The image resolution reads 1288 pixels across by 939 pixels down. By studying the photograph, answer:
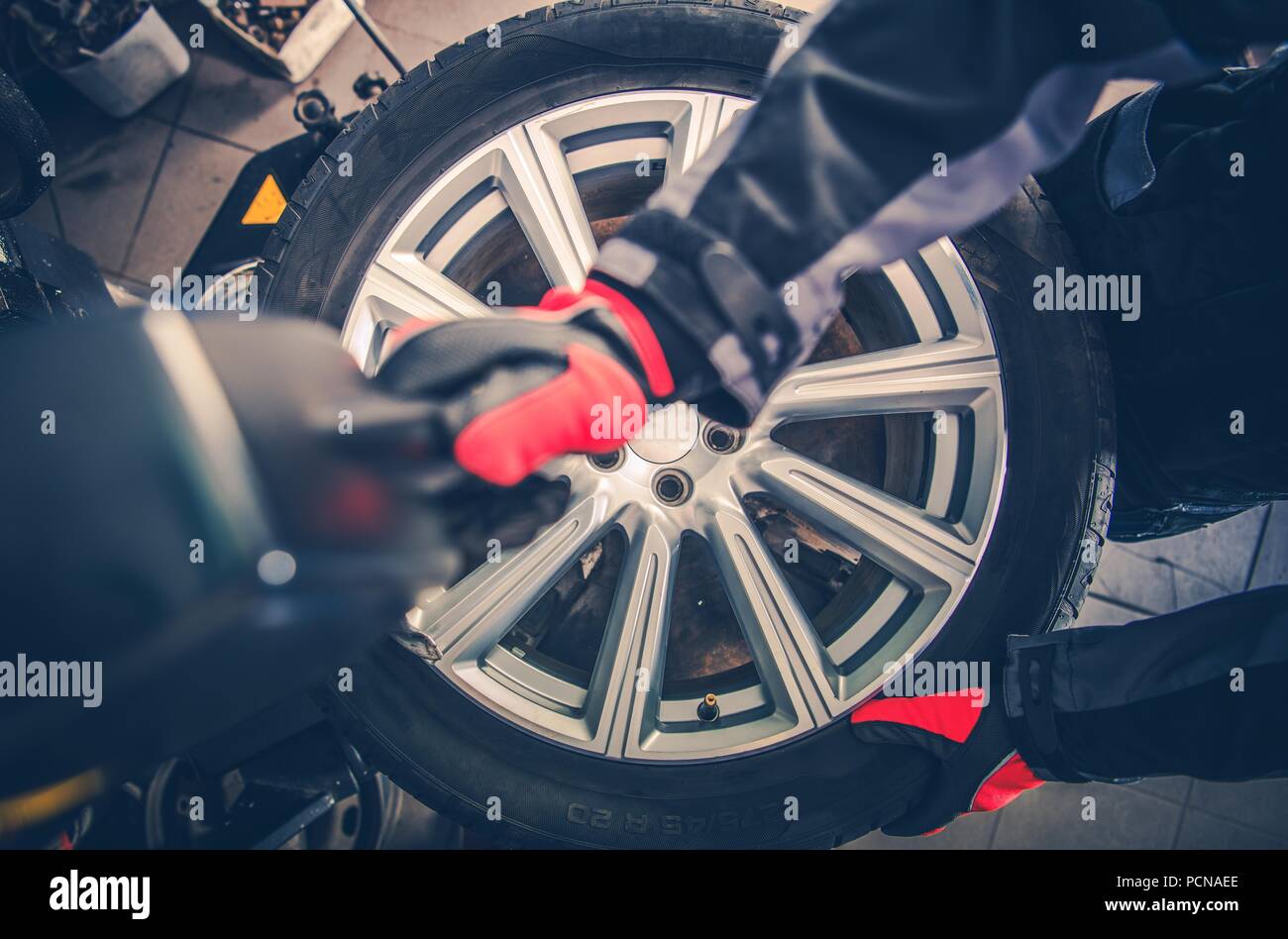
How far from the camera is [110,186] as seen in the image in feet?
8.52

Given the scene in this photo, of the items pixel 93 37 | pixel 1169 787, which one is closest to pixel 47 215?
pixel 93 37

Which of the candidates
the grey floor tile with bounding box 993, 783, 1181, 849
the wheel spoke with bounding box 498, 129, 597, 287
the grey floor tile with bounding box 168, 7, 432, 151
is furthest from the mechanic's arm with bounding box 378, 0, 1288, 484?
the grey floor tile with bounding box 993, 783, 1181, 849

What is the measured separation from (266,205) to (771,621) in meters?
2.03

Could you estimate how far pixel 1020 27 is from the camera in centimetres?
114

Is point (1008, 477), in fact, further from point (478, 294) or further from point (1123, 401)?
point (478, 294)

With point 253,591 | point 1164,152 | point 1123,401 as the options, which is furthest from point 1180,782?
point 253,591

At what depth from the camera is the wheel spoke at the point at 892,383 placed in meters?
1.84

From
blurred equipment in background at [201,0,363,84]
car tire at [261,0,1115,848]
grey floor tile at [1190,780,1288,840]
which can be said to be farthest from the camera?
grey floor tile at [1190,780,1288,840]

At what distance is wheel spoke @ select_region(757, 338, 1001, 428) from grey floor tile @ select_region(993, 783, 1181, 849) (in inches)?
70.0

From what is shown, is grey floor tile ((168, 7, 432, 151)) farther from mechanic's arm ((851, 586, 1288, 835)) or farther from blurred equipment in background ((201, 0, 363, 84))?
mechanic's arm ((851, 586, 1288, 835))

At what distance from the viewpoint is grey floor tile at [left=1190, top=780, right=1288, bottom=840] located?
2.94 m

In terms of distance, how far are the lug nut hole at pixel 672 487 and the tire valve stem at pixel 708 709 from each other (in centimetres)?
50

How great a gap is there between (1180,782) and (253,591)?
3.37 m

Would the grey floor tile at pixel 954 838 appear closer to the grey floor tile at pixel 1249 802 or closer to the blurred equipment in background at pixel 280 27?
the grey floor tile at pixel 1249 802
